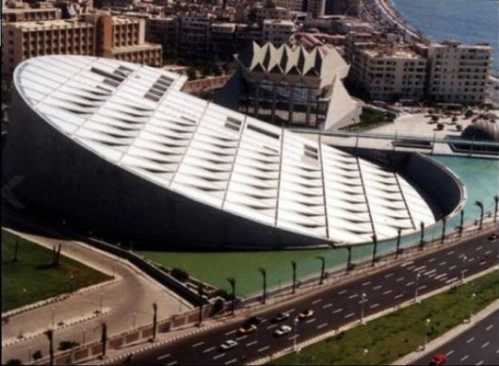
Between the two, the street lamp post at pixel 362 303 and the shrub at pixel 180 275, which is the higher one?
the shrub at pixel 180 275

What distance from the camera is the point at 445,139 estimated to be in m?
50.9

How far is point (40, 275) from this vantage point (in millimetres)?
27984

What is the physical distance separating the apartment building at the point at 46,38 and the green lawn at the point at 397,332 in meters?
32.6

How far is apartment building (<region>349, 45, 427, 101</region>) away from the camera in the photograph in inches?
2549

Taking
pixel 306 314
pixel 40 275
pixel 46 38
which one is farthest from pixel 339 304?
pixel 46 38

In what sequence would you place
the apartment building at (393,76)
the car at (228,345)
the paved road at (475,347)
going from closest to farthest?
1. the car at (228,345)
2. the paved road at (475,347)
3. the apartment building at (393,76)

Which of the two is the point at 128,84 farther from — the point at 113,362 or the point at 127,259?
the point at 113,362

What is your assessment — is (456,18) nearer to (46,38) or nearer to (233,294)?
(46,38)

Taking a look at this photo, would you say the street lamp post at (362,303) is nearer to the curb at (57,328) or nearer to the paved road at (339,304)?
the paved road at (339,304)

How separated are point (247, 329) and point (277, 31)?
52.6 meters

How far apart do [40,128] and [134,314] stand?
30.6ft

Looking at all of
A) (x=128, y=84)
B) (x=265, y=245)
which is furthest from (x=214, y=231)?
(x=128, y=84)

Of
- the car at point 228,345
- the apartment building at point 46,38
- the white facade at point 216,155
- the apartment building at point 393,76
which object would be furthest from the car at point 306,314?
the apartment building at point 393,76

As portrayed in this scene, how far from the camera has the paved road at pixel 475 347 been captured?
24953 millimetres
